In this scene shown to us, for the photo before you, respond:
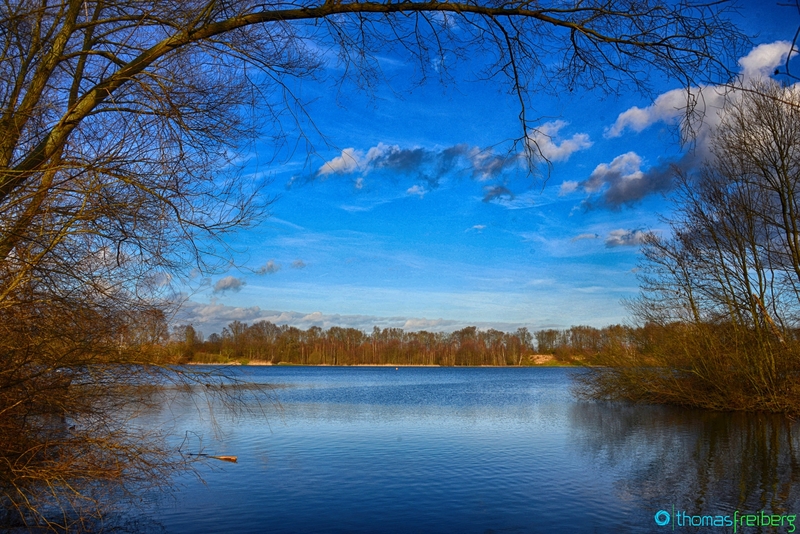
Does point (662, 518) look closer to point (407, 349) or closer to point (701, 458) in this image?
point (701, 458)

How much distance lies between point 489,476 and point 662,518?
4.51 meters

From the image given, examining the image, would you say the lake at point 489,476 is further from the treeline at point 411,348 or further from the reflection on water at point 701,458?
the treeline at point 411,348

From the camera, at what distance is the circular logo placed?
9.62 m

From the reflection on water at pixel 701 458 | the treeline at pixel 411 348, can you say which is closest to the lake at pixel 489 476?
the reflection on water at pixel 701 458

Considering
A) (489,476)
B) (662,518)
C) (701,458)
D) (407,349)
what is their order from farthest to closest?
(407,349) → (701,458) → (489,476) → (662,518)

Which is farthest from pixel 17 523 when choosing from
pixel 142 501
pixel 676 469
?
pixel 676 469

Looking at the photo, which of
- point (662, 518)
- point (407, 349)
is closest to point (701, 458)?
point (662, 518)

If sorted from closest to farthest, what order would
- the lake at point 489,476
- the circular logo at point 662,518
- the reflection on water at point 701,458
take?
the circular logo at point 662,518, the lake at point 489,476, the reflection on water at point 701,458

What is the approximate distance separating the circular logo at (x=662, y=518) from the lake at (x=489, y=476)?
0.06 metres

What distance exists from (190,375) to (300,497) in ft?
16.5

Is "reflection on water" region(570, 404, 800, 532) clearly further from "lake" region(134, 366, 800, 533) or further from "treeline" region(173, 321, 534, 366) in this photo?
"treeline" region(173, 321, 534, 366)

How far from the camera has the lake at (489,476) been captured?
10.1 meters

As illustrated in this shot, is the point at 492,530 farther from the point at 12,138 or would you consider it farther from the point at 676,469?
the point at 12,138

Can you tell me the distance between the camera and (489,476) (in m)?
13.6
